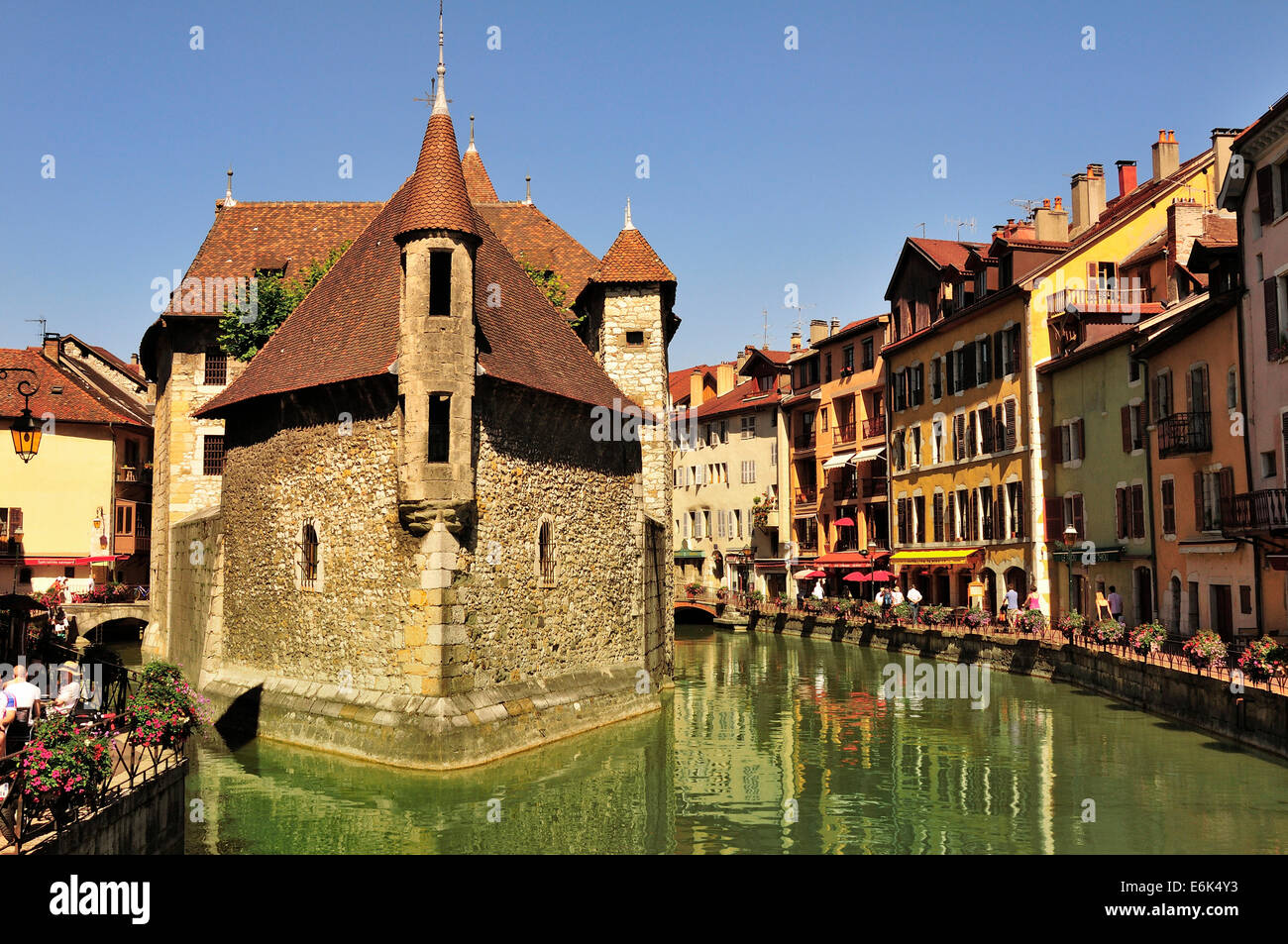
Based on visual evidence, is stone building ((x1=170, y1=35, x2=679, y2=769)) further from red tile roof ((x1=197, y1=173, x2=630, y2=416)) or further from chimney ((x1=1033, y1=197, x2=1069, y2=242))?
chimney ((x1=1033, y1=197, x2=1069, y2=242))

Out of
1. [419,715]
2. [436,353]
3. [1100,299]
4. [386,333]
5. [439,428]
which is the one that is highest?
[1100,299]

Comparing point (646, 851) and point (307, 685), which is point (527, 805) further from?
point (307, 685)

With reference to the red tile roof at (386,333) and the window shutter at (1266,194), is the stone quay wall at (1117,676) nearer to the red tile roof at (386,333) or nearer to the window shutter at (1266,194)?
the window shutter at (1266,194)

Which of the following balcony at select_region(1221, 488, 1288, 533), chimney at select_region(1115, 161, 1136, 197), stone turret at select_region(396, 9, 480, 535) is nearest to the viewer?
stone turret at select_region(396, 9, 480, 535)

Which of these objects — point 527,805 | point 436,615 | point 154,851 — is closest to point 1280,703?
point 527,805

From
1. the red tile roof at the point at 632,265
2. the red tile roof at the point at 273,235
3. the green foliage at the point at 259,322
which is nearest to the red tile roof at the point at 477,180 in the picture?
the red tile roof at the point at 273,235

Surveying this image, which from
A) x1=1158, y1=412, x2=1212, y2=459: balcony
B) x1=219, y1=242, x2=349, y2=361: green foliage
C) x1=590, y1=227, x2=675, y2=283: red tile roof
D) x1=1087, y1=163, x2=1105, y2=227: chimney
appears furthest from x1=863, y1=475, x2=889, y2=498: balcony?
x1=219, y1=242, x2=349, y2=361: green foliage

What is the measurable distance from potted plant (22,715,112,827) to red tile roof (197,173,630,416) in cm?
986

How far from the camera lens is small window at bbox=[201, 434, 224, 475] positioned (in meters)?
33.2

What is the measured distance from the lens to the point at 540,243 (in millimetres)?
34406

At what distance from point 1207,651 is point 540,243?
72.0 feet

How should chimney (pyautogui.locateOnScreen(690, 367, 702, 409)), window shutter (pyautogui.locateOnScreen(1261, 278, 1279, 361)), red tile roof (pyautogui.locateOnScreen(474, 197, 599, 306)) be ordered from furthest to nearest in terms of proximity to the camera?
chimney (pyautogui.locateOnScreen(690, 367, 702, 409)), red tile roof (pyautogui.locateOnScreen(474, 197, 599, 306)), window shutter (pyautogui.locateOnScreen(1261, 278, 1279, 361))

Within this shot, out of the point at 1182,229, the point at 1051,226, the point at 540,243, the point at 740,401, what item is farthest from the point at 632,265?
the point at 740,401

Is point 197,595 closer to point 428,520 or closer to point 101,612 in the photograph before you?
point 428,520
